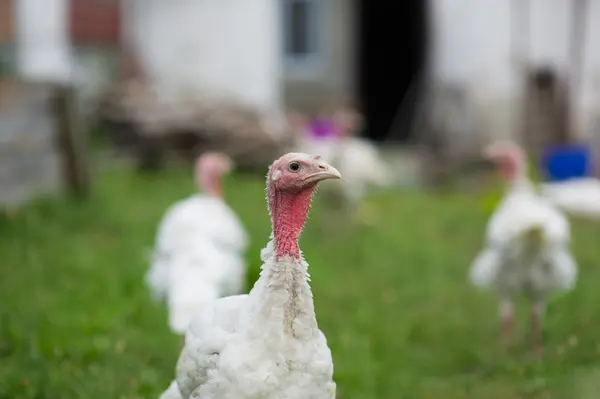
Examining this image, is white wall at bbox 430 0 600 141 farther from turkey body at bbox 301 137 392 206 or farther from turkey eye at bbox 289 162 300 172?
turkey eye at bbox 289 162 300 172

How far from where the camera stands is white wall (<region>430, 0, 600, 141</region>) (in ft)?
49.8

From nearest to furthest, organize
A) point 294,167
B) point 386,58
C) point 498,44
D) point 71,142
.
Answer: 1. point 294,167
2. point 71,142
3. point 498,44
4. point 386,58

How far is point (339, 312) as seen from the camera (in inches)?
274

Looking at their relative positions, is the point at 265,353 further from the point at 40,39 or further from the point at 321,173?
the point at 40,39

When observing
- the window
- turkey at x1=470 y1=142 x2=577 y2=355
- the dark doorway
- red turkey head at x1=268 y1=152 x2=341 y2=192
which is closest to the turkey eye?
red turkey head at x1=268 y1=152 x2=341 y2=192

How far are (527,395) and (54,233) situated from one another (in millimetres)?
5162

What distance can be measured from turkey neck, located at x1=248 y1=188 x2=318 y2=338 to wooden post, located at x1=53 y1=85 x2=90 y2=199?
702 centimetres

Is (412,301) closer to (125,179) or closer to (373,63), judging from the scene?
(125,179)

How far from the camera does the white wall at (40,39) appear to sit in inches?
491

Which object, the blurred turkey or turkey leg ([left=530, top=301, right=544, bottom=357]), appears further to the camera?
the blurred turkey

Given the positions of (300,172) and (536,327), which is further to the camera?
(536,327)

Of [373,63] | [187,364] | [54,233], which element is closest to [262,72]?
[373,63]

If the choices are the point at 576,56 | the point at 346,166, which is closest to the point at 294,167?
the point at 346,166

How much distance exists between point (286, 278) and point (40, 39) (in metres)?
10.2
